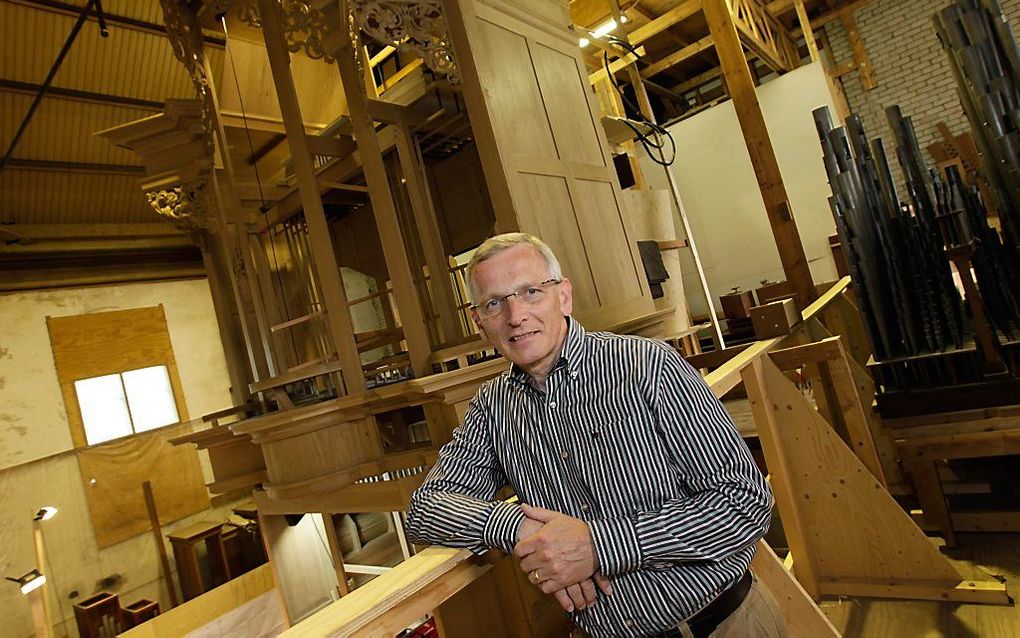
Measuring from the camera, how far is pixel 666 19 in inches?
344

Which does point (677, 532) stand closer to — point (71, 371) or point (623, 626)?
point (623, 626)

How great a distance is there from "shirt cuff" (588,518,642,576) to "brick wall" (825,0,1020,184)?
10995 mm

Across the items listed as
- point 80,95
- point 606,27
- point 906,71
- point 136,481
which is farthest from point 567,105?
point 136,481

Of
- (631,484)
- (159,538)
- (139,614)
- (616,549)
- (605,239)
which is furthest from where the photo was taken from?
(159,538)

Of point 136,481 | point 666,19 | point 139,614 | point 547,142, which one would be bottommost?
point 139,614

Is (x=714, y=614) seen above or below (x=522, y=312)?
below

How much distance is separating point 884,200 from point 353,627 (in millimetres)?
4648

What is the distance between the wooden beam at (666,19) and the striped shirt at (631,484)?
8.27 meters

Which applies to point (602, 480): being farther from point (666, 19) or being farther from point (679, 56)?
point (679, 56)

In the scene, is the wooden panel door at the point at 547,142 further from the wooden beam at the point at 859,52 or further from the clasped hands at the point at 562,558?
the wooden beam at the point at 859,52

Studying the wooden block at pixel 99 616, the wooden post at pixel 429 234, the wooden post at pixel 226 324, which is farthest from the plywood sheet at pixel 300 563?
the wooden block at pixel 99 616

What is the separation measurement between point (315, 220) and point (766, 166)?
4.14m

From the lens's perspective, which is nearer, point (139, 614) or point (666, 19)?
point (139, 614)

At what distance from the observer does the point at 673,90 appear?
12.8 metres
